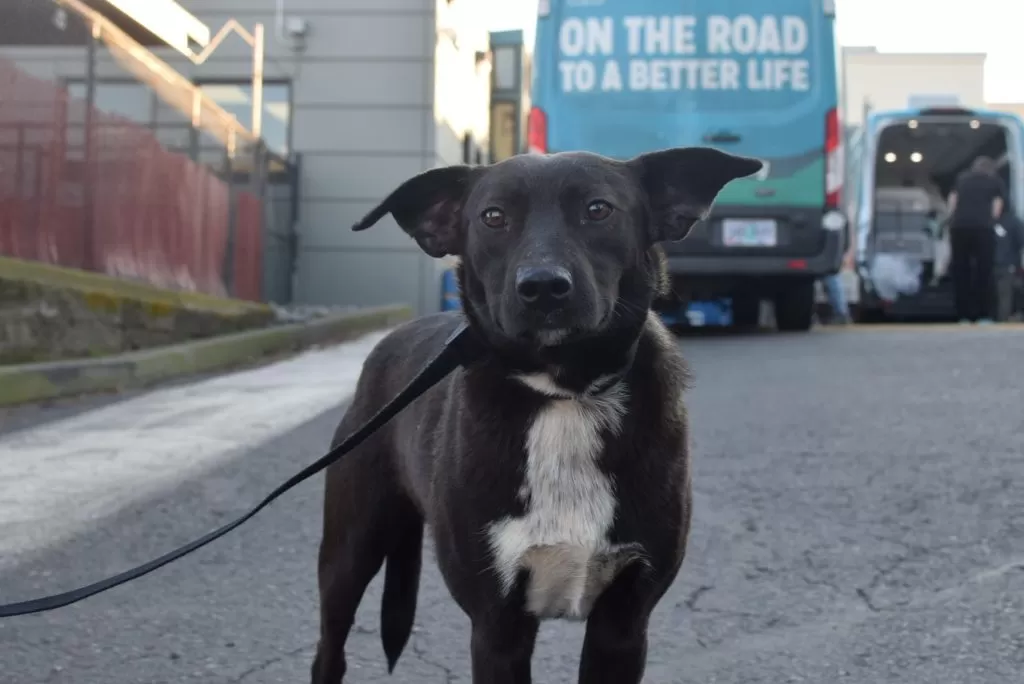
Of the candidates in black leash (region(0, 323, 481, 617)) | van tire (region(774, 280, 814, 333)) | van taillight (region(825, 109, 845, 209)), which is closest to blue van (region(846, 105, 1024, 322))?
van tire (region(774, 280, 814, 333))

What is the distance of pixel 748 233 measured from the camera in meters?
10.3

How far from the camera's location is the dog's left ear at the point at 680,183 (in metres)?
2.66

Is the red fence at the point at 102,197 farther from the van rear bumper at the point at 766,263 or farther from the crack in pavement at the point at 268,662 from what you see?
the crack in pavement at the point at 268,662

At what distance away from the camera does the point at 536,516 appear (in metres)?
2.32

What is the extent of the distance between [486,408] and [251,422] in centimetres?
451

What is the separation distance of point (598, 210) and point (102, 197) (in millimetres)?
8330

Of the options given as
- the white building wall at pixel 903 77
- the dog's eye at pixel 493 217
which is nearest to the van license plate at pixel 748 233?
the dog's eye at pixel 493 217

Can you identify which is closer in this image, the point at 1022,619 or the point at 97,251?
the point at 1022,619

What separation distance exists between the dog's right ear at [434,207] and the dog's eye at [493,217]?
219 mm

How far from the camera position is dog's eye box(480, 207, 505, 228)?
256cm

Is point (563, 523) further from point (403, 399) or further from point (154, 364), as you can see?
point (154, 364)

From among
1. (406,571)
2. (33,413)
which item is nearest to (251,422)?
(33,413)

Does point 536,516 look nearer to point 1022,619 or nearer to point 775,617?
point 775,617

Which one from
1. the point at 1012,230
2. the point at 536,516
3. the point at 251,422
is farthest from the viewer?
the point at 1012,230
